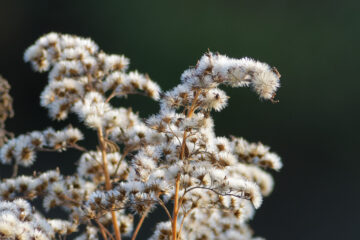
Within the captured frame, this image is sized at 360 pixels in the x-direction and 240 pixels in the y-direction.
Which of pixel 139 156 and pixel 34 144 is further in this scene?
pixel 34 144

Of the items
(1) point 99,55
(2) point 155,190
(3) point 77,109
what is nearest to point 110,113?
(3) point 77,109

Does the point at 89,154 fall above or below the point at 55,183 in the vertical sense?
above

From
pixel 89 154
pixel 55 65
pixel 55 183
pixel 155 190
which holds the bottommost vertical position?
pixel 155 190

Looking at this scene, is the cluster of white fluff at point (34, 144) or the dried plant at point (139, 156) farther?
the cluster of white fluff at point (34, 144)

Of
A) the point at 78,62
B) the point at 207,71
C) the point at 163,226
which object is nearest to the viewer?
the point at 207,71

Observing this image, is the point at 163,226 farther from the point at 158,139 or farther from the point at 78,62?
the point at 78,62

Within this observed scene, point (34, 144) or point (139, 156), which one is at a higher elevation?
point (34, 144)

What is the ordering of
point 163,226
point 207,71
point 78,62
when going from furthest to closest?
1. point 78,62
2. point 163,226
3. point 207,71

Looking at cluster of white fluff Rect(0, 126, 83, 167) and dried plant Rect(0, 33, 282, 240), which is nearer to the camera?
dried plant Rect(0, 33, 282, 240)
